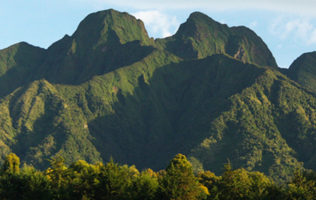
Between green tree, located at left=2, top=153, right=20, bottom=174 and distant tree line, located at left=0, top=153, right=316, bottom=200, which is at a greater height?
green tree, located at left=2, top=153, right=20, bottom=174

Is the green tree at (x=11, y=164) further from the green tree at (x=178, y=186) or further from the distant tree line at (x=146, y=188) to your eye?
the green tree at (x=178, y=186)

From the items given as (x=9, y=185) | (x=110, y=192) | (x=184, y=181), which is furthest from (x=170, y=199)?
(x=9, y=185)

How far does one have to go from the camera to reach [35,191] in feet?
337

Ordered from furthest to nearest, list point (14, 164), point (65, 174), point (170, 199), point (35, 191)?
point (14, 164)
point (65, 174)
point (35, 191)
point (170, 199)

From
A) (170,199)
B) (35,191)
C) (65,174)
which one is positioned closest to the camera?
(170,199)

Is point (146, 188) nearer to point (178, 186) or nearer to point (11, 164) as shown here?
point (178, 186)

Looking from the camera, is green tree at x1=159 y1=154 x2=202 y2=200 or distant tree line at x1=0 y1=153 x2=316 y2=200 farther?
distant tree line at x1=0 y1=153 x2=316 y2=200

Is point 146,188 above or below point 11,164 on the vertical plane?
below

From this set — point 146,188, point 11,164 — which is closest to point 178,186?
point 146,188

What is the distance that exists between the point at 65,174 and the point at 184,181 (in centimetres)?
3847

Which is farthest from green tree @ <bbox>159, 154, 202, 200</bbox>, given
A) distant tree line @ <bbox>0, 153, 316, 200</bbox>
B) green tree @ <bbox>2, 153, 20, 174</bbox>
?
green tree @ <bbox>2, 153, 20, 174</bbox>

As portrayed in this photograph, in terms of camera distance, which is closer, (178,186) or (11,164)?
(178,186)

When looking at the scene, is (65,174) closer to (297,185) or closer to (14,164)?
(14,164)

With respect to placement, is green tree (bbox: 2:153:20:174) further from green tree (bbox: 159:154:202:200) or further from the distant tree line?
green tree (bbox: 159:154:202:200)
